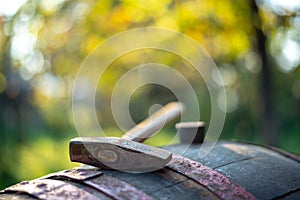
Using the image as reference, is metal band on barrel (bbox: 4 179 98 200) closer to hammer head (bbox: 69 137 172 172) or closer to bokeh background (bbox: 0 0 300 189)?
hammer head (bbox: 69 137 172 172)

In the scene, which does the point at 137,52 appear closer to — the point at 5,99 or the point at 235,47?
the point at 235,47

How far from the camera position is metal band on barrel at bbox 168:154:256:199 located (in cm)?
146

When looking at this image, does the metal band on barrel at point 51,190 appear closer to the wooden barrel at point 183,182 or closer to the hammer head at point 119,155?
the wooden barrel at point 183,182

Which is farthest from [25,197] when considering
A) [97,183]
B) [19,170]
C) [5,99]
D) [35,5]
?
[5,99]

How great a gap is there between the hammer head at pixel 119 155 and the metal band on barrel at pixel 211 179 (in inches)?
3.5

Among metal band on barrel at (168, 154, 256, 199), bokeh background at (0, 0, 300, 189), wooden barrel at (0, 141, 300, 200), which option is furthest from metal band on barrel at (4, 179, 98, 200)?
bokeh background at (0, 0, 300, 189)

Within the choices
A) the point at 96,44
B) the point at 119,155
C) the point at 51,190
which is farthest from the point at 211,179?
the point at 96,44

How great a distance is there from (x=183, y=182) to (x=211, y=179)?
4.1 inches

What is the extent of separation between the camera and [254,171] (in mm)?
1686

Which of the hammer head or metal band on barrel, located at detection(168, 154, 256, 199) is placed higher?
the hammer head

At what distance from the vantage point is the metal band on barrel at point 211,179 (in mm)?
1461

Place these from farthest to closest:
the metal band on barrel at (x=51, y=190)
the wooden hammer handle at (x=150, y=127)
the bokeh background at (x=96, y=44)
A: 1. the bokeh background at (x=96, y=44)
2. the wooden hammer handle at (x=150, y=127)
3. the metal band on barrel at (x=51, y=190)

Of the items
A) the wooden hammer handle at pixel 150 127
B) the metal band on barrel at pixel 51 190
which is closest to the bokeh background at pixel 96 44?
the wooden hammer handle at pixel 150 127

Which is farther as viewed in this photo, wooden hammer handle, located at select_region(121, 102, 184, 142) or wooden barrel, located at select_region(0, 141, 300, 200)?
wooden hammer handle, located at select_region(121, 102, 184, 142)
